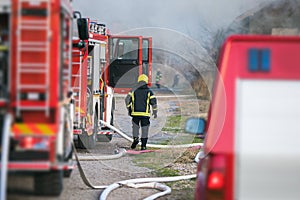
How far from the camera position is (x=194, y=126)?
196 inches

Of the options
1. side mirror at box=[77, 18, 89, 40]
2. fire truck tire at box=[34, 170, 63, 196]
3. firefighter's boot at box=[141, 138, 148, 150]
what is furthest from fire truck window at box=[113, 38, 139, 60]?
fire truck tire at box=[34, 170, 63, 196]

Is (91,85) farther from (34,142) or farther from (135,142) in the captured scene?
(34,142)

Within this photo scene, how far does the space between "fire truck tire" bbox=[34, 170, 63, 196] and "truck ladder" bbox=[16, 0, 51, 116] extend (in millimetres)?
576

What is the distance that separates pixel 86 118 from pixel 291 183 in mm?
8485

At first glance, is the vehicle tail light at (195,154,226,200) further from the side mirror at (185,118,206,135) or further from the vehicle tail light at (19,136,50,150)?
the vehicle tail light at (19,136,50,150)

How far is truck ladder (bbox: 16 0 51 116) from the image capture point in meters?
4.43

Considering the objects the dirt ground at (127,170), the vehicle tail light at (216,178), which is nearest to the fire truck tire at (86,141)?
the dirt ground at (127,170)

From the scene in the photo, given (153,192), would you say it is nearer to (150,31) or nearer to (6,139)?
(6,139)

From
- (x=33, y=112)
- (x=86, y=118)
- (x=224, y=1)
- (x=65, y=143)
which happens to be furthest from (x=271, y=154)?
(x=224, y=1)

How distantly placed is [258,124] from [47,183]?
1787mm

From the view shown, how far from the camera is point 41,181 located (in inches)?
187

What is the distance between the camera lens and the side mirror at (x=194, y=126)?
4855 mm

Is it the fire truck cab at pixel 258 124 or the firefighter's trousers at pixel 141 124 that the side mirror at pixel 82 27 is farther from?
the firefighter's trousers at pixel 141 124

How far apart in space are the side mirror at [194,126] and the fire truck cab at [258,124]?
2.83 feet
